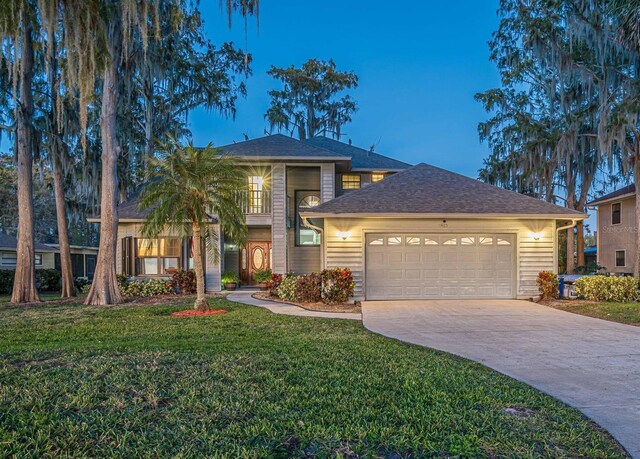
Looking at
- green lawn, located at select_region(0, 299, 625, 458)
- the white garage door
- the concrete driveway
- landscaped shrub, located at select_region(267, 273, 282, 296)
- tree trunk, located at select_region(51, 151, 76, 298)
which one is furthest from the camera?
tree trunk, located at select_region(51, 151, 76, 298)

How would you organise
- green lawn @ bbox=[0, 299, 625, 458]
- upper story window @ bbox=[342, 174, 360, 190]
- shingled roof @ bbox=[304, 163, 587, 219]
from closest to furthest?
green lawn @ bbox=[0, 299, 625, 458], shingled roof @ bbox=[304, 163, 587, 219], upper story window @ bbox=[342, 174, 360, 190]

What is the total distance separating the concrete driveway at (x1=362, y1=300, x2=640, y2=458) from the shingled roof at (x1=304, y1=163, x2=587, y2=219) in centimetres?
254

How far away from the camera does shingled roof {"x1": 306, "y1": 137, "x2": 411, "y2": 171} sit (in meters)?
17.6

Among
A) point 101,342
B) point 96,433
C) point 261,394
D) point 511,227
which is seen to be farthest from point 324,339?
point 511,227

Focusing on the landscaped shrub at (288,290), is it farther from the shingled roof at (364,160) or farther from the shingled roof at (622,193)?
the shingled roof at (622,193)

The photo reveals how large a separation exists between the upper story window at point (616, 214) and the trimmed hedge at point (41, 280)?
26.5 metres

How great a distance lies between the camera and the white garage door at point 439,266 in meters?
11.4

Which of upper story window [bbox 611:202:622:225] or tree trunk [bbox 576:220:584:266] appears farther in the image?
tree trunk [bbox 576:220:584:266]

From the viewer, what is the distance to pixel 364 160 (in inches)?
723

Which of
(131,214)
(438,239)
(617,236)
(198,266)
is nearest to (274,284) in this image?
(198,266)

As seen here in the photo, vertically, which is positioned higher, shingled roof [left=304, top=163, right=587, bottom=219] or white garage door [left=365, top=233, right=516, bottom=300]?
shingled roof [left=304, top=163, right=587, bottom=219]

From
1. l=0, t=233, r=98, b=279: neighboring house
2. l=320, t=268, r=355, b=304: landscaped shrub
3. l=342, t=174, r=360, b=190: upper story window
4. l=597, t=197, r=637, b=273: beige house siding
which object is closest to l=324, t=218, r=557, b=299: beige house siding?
l=320, t=268, r=355, b=304: landscaped shrub

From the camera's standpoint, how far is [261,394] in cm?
352

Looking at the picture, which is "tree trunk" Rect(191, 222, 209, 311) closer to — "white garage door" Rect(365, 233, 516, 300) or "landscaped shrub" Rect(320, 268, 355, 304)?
"landscaped shrub" Rect(320, 268, 355, 304)
